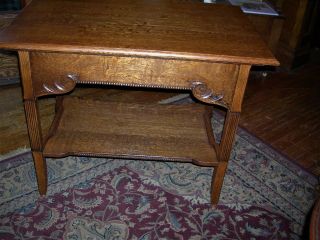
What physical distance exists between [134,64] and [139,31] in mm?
185

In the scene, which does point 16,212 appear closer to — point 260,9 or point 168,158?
A: point 168,158

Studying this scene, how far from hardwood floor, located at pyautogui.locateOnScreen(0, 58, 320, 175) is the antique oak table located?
20.4 inches

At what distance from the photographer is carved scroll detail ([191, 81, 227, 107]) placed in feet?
4.80

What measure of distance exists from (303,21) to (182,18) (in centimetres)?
196

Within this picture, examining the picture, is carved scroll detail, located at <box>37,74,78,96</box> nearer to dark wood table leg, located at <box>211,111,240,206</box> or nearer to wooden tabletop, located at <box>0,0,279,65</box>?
wooden tabletop, located at <box>0,0,279,65</box>

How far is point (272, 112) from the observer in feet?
9.00

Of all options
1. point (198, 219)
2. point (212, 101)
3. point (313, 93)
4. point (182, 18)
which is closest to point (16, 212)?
point (198, 219)

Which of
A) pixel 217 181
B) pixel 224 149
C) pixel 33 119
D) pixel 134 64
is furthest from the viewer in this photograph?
pixel 217 181

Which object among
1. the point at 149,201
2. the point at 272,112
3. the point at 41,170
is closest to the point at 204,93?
the point at 149,201

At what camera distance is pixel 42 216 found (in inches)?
67.3

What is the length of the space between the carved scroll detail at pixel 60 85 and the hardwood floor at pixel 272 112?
81 centimetres

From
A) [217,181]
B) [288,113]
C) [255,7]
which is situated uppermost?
[255,7]

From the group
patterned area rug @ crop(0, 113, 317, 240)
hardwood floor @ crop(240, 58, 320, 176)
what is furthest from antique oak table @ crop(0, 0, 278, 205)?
hardwood floor @ crop(240, 58, 320, 176)

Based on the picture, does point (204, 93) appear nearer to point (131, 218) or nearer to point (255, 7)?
point (131, 218)
